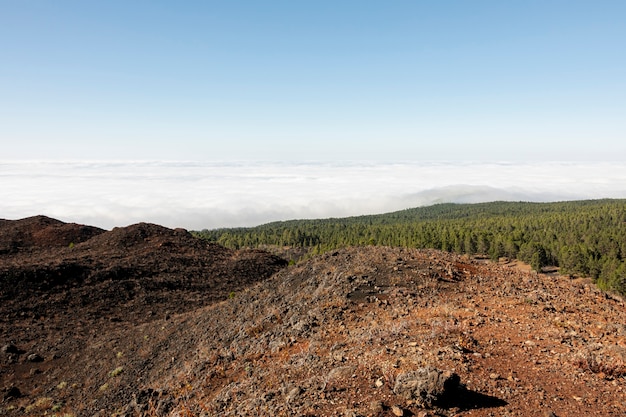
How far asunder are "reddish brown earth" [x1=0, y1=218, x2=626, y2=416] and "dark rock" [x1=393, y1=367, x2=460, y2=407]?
79mm

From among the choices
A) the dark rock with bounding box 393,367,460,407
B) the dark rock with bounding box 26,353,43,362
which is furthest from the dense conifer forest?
the dark rock with bounding box 393,367,460,407

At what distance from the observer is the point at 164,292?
40656mm

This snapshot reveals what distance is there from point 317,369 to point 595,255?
325ft

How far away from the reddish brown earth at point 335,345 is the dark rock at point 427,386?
79 millimetres

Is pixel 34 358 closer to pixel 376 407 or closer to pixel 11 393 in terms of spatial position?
pixel 11 393

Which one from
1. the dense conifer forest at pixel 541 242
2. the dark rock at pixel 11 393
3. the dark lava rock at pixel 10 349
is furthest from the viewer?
the dense conifer forest at pixel 541 242

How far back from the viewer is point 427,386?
879 centimetres

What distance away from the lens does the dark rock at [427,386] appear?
28.5 feet

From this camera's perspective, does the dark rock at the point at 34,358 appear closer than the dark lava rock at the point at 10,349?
Yes

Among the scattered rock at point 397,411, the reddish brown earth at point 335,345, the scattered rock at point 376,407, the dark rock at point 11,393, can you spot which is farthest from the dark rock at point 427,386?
the dark rock at point 11,393

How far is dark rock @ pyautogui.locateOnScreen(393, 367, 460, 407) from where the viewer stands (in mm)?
8680

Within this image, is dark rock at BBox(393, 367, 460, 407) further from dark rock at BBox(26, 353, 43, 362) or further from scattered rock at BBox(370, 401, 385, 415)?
dark rock at BBox(26, 353, 43, 362)

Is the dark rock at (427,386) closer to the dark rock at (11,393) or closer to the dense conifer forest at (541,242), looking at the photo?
the dark rock at (11,393)

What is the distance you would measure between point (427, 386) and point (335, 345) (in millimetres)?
5089
